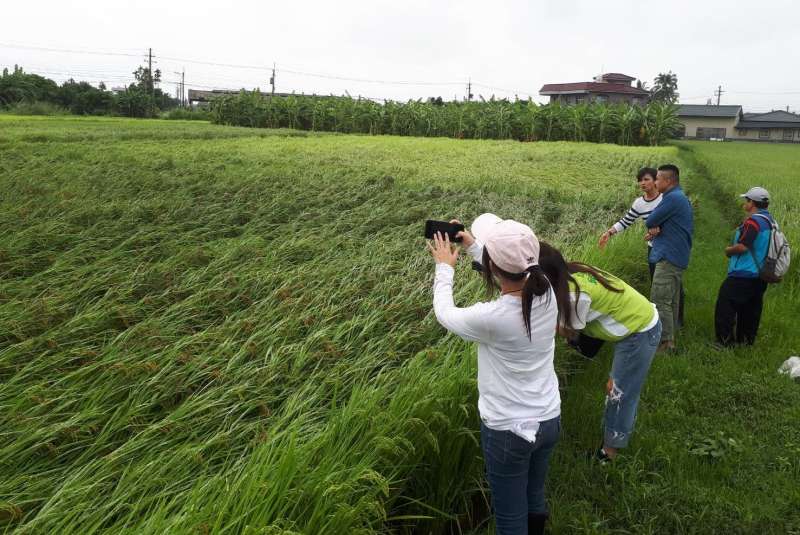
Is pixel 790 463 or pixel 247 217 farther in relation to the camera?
pixel 247 217

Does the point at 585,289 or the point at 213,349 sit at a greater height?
the point at 585,289

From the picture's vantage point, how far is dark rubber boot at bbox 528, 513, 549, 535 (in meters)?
2.22

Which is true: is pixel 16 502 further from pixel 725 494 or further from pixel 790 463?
Result: pixel 790 463

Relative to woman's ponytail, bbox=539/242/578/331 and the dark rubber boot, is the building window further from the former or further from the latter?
the dark rubber boot

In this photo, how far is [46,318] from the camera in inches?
131

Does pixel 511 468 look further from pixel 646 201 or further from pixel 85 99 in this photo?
pixel 85 99

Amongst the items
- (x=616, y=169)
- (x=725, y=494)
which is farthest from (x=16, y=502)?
(x=616, y=169)

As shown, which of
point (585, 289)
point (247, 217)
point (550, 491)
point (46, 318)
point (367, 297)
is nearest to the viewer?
point (585, 289)

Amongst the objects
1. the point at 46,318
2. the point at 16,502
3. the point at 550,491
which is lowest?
the point at 550,491

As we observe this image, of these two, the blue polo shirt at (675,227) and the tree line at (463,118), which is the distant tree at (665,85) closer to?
the tree line at (463,118)

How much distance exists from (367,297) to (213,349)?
1.22 meters

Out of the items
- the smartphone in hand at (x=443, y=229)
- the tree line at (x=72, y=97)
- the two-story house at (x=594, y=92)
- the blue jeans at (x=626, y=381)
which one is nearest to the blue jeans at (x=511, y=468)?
the smartphone in hand at (x=443, y=229)

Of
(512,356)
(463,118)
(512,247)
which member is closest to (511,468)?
(512,356)

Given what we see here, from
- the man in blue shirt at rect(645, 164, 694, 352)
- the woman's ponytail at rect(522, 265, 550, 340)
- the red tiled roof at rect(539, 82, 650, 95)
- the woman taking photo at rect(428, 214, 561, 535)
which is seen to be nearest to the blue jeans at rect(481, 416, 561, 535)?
Result: the woman taking photo at rect(428, 214, 561, 535)
